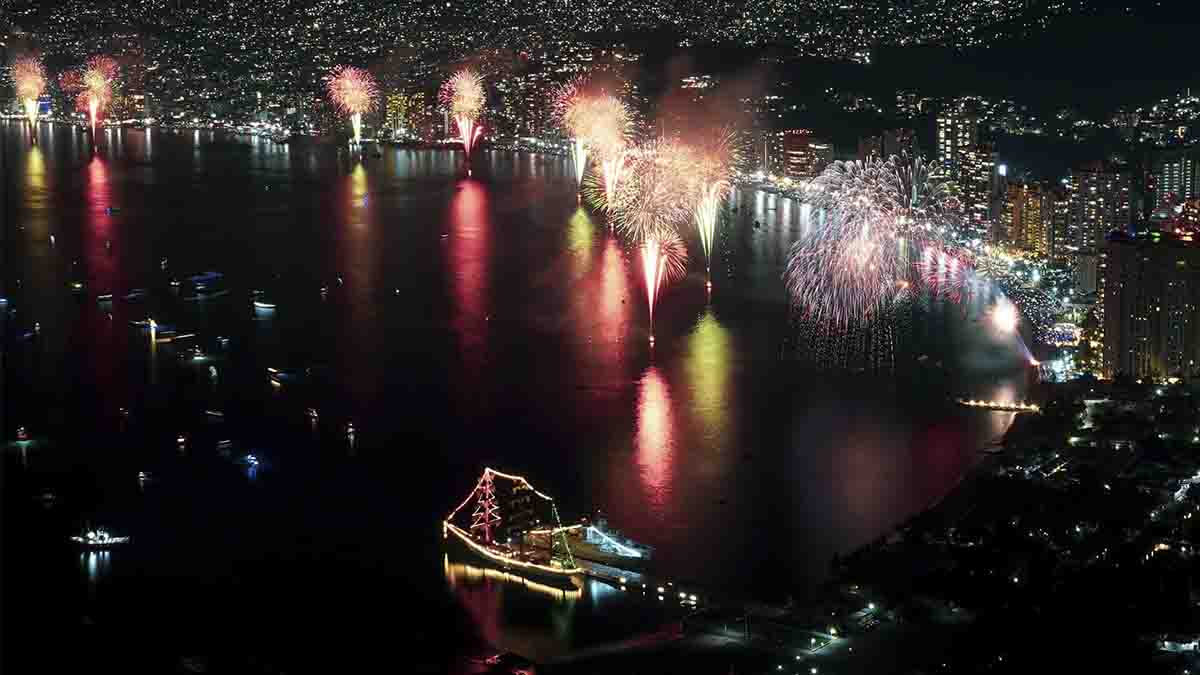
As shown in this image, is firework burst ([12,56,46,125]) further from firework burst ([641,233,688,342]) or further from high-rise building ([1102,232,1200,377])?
high-rise building ([1102,232,1200,377])

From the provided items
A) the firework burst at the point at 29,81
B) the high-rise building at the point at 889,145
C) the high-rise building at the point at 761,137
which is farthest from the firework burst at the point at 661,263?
the firework burst at the point at 29,81

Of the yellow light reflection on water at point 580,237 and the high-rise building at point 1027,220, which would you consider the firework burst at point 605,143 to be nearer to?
the yellow light reflection on water at point 580,237

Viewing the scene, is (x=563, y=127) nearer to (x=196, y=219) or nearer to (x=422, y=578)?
(x=196, y=219)

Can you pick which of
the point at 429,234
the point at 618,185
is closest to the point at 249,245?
the point at 429,234

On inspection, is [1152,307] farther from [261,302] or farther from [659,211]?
[261,302]

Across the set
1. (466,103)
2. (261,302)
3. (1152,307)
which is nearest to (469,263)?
(261,302)
